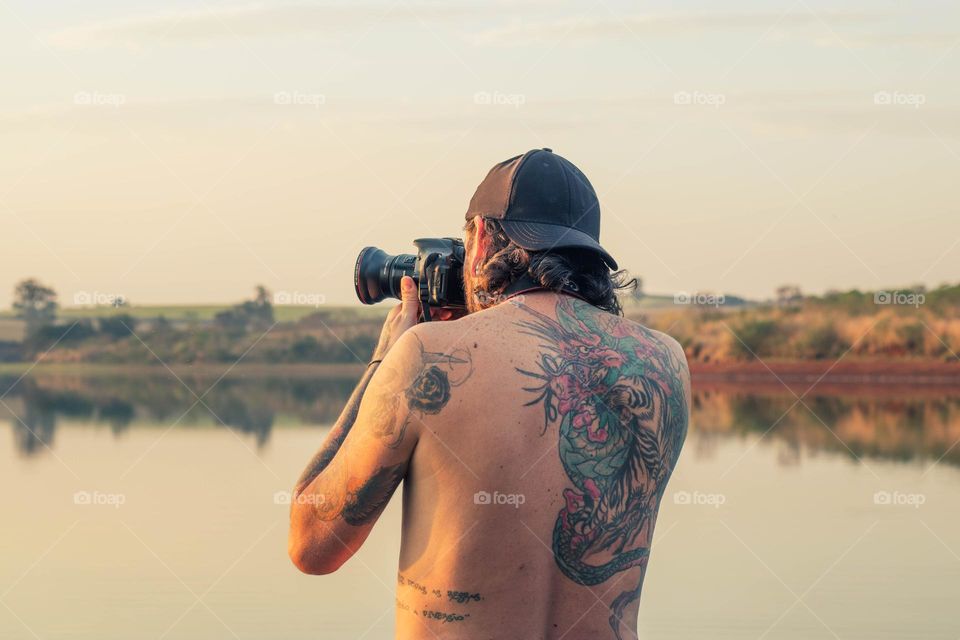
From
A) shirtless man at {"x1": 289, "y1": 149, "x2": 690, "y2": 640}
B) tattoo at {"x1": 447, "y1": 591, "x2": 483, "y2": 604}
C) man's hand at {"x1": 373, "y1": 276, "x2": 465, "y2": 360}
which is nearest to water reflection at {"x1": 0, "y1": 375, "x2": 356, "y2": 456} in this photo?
man's hand at {"x1": 373, "y1": 276, "x2": 465, "y2": 360}

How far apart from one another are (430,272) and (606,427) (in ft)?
2.12

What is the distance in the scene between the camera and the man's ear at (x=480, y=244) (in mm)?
2744

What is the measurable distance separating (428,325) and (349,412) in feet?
0.96

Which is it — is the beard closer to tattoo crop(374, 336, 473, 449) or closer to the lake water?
tattoo crop(374, 336, 473, 449)

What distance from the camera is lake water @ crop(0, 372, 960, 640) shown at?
6539 mm

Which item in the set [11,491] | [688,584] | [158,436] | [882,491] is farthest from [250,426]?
[688,584]

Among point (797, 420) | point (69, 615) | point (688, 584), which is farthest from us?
point (797, 420)

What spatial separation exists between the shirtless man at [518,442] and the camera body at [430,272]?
22 centimetres

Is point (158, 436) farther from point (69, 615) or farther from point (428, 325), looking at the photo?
point (428, 325)

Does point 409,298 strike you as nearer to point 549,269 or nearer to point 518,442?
point 549,269

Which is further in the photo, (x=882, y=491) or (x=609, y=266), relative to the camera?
(x=882, y=491)

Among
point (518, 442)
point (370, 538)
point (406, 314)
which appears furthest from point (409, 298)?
point (370, 538)

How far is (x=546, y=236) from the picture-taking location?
2701mm

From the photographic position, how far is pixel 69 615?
6.55 metres
